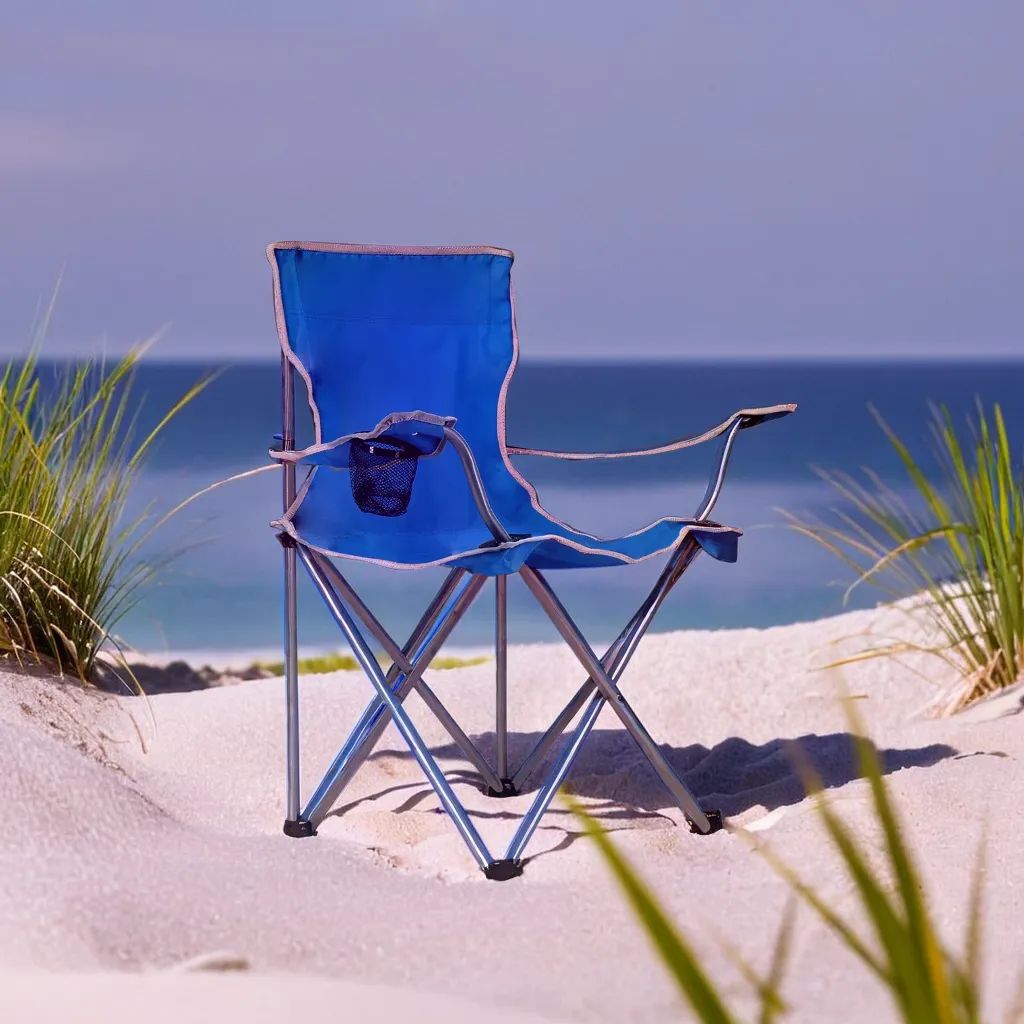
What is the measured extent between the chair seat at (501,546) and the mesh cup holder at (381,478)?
0.08m

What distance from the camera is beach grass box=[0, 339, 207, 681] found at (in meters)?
3.25

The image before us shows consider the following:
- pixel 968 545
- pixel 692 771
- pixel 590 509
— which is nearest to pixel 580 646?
pixel 692 771

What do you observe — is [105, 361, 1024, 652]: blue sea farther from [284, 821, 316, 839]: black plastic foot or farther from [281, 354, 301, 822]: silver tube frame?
[284, 821, 316, 839]: black plastic foot

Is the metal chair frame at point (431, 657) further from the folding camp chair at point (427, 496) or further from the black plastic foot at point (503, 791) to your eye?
the black plastic foot at point (503, 791)

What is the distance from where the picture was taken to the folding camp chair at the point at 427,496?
2.47m

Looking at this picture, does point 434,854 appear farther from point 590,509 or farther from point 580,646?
point 590,509

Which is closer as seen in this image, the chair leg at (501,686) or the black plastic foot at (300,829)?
the black plastic foot at (300,829)

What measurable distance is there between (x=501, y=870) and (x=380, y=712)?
1.44 ft

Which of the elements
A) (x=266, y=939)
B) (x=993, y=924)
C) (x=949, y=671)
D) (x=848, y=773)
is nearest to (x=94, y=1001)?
(x=266, y=939)

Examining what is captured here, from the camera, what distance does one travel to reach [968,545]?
137 inches

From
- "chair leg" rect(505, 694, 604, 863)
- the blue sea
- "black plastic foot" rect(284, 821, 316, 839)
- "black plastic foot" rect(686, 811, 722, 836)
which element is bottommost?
the blue sea

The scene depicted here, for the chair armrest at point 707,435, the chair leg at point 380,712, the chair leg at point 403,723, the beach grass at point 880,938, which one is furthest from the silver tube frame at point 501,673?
the beach grass at point 880,938

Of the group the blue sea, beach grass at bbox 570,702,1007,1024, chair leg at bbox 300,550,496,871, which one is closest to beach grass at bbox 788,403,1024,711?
the blue sea

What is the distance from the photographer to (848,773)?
122 inches
